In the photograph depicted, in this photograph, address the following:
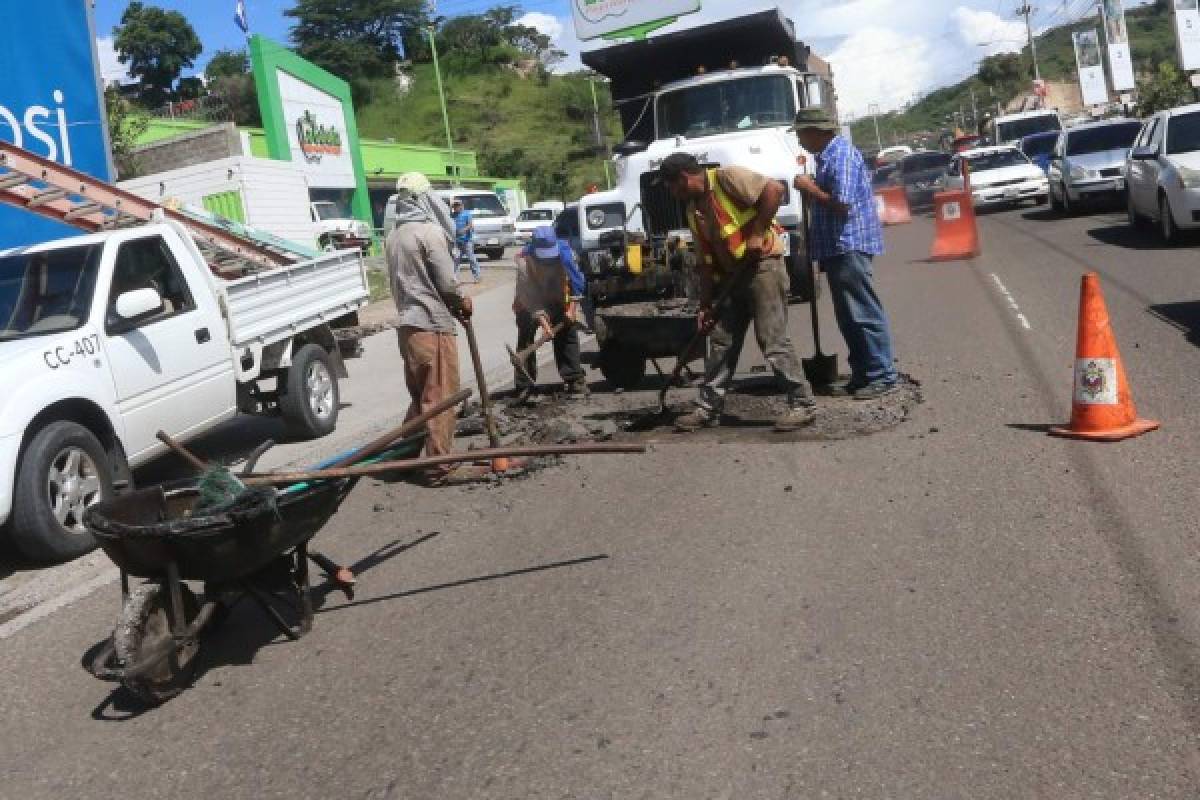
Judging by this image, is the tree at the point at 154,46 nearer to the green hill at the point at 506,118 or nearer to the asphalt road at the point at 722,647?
the green hill at the point at 506,118

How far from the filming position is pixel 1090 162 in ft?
77.3

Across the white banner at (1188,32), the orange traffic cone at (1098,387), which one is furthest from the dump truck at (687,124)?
the white banner at (1188,32)

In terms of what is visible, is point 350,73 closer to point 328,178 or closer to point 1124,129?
point 328,178

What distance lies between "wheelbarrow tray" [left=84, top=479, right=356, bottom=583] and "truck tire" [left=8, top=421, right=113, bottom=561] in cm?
210

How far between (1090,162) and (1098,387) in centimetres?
1839

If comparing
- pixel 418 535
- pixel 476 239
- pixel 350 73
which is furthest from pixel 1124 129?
pixel 350 73

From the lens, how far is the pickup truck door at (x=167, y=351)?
8.01m

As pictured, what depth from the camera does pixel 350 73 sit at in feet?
300

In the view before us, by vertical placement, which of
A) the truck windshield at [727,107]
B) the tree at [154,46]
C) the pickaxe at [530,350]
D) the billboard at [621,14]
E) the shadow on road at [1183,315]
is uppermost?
the tree at [154,46]

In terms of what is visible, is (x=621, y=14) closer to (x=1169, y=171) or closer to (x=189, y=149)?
(x=189, y=149)

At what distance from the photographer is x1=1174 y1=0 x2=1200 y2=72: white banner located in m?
39.8

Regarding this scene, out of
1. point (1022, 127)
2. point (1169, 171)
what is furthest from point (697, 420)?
point (1022, 127)

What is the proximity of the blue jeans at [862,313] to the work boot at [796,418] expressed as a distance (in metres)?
0.85

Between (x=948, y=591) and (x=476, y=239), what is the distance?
31.6 m
